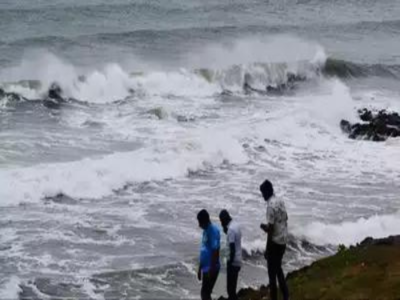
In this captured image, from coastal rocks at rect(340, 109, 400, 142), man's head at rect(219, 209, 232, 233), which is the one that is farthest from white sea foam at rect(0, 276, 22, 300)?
coastal rocks at rect(340, 109, 400, 142)

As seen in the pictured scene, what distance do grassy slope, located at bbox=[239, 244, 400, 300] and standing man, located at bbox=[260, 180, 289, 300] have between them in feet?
2.91

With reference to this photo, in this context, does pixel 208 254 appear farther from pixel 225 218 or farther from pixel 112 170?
pixel 112 170

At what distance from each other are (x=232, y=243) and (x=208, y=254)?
0.45 metres

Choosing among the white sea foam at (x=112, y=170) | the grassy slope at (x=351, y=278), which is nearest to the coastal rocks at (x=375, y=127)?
the white sea foam at (x=112, y=170)

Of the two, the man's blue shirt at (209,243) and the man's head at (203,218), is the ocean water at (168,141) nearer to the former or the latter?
the man's blue shirt at (209,243)

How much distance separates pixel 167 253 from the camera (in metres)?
16.5

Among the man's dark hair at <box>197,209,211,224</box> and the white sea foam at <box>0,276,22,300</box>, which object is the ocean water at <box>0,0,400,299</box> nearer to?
the white sea foam at <box>0,276,22,300</box>

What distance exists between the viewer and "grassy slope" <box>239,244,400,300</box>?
12.4 meters

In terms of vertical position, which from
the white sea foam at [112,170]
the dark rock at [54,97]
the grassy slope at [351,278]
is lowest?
the grassy slope at [351,278]

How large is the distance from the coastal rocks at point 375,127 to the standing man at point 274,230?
16.4 meters

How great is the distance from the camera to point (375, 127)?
92.1 ft

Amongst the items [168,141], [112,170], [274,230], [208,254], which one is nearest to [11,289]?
[208,254]

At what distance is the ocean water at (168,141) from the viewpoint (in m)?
16.4

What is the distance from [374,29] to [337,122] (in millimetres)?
23865
